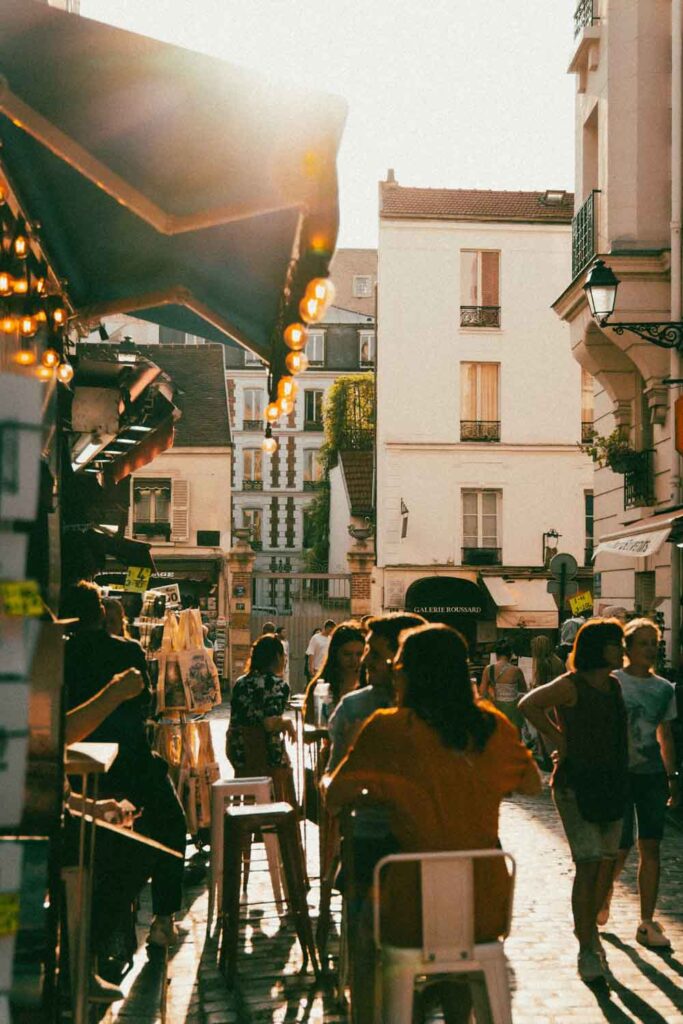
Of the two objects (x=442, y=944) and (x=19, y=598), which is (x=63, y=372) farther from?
(x=442, y=944)

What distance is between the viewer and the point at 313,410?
220 feet

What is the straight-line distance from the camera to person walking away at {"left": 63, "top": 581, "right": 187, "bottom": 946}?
23.1ft

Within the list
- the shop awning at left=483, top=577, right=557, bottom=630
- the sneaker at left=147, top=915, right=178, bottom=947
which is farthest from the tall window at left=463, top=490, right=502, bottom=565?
the sneaker at left=147, top=915, right=178, bottom=947

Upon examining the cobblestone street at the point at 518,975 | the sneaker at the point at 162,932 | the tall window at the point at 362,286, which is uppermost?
the tall window at the point at 362,286

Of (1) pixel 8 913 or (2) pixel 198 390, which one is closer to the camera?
(1) pixel 8 913

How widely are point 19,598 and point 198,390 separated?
1610 inches

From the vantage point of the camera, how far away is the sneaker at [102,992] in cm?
602

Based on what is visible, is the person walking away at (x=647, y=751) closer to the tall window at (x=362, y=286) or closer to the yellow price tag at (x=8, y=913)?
the yellow price tag at (x=8, y=913)

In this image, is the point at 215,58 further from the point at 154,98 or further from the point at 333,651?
the point at 333,651

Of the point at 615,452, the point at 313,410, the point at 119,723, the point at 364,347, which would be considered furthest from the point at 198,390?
the point at 119,723

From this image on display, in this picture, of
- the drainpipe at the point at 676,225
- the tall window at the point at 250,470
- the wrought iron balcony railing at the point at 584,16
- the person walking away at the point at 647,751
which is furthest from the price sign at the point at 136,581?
the tall window at the point at 250,470

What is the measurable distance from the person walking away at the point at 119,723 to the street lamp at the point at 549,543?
3066 centimetres

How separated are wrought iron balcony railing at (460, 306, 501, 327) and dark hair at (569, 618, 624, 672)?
31092mm

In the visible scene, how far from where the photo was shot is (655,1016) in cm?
666
